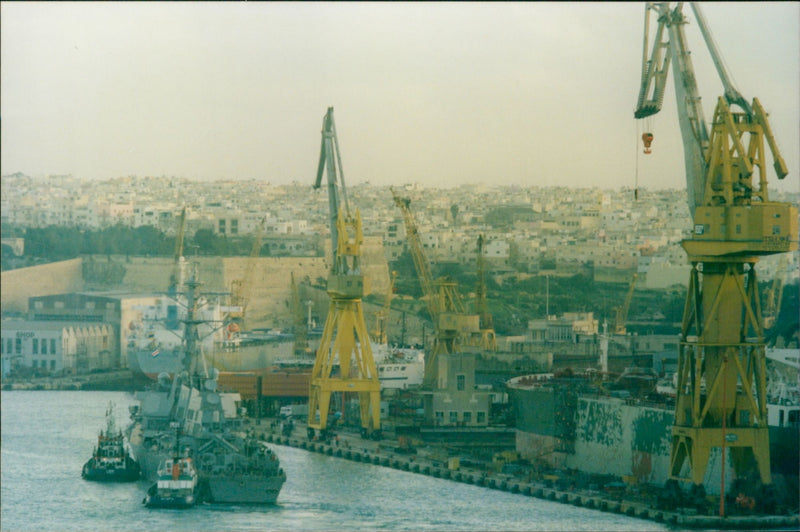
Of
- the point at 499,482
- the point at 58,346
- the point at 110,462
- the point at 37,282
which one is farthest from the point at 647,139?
the point at 37,282

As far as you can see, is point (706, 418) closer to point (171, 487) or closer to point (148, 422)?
point (171, 487)

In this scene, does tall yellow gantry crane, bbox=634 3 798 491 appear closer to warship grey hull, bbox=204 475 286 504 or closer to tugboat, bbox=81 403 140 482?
warship grey hull, bbox=204 475 286 504

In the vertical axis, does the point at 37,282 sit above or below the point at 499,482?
above

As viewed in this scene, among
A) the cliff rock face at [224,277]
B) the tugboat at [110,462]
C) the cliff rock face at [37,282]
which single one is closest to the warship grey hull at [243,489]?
the tugboat at [110,462]

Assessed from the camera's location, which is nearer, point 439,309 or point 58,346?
point 439,309

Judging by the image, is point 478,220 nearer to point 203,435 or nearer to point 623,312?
point 623,312

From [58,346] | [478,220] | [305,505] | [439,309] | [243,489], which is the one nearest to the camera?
[305,505]

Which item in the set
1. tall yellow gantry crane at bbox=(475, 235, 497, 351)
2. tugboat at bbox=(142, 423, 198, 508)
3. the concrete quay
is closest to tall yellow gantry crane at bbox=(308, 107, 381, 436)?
the concrete quay

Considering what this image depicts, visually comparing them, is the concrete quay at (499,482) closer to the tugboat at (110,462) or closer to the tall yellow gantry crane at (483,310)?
the tugboat at (110,462)
